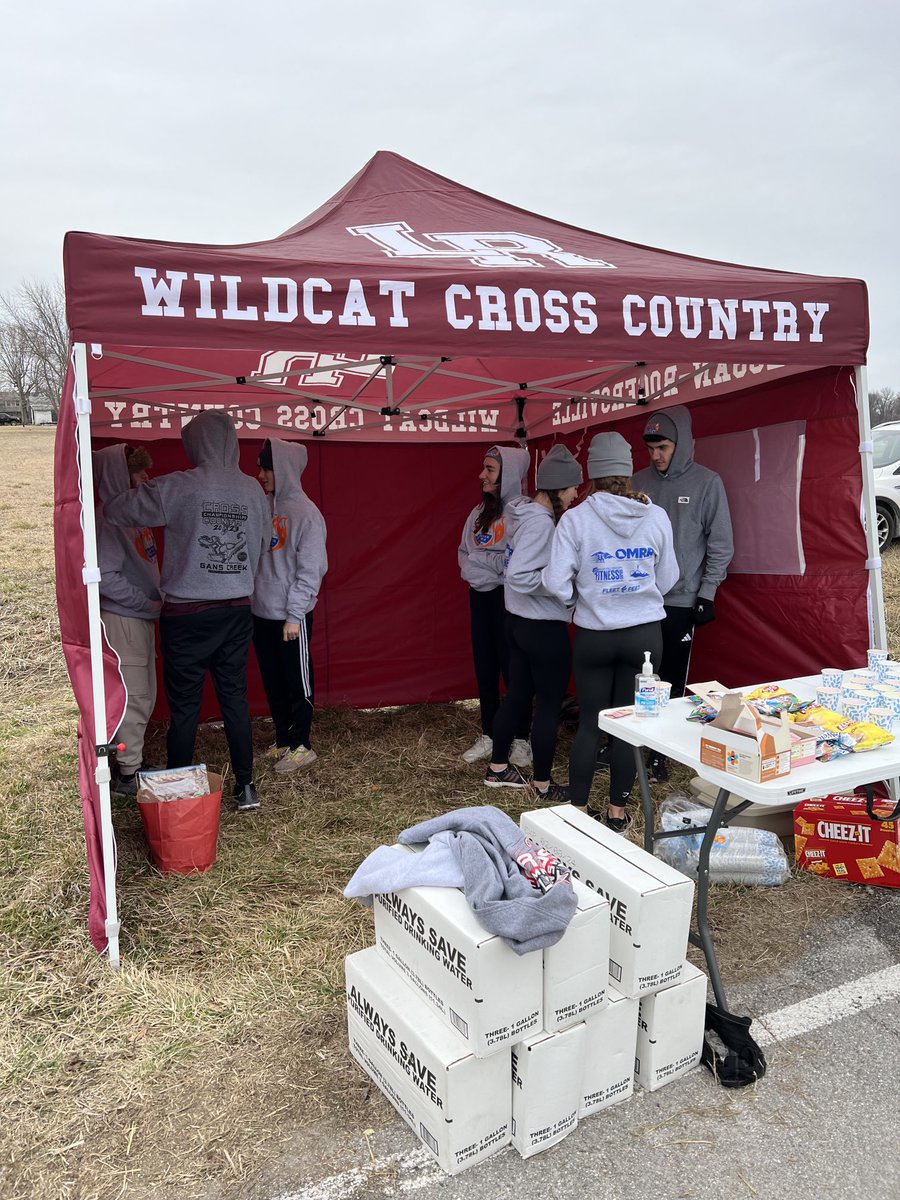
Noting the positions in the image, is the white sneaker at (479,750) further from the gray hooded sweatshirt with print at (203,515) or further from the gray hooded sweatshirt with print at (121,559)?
the gray hooded sweatshirt with print at (121,559)

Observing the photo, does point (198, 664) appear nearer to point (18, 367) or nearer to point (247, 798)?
point (247, 798)

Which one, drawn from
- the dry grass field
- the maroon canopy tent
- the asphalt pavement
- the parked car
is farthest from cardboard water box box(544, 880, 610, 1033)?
the parked car

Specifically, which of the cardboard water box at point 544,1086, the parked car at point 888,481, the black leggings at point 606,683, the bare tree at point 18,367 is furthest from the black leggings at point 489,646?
the bare tree at point 18,367

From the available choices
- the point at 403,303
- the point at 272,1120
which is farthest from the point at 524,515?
the point at 272,1120

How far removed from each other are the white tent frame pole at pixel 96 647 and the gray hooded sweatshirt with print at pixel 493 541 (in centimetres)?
231

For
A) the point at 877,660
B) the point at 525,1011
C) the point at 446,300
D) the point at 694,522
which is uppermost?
the point at 446,300

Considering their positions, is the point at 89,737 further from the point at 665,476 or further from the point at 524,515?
the point at 665,476

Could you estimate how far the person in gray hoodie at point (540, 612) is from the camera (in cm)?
375

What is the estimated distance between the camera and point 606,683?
11.0 feet

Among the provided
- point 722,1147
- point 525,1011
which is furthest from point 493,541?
point 722,1147

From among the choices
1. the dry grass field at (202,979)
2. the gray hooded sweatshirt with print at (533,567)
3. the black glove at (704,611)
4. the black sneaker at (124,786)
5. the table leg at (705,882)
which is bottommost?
the dry grass field at (202,979)

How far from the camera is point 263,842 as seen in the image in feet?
11.8

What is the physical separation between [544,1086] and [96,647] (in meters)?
1.85

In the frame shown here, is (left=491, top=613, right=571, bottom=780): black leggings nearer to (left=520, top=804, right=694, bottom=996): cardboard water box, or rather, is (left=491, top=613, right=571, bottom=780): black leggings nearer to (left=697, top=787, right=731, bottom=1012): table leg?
(left=697, top=787, right=731, bottom=1012): table leg
